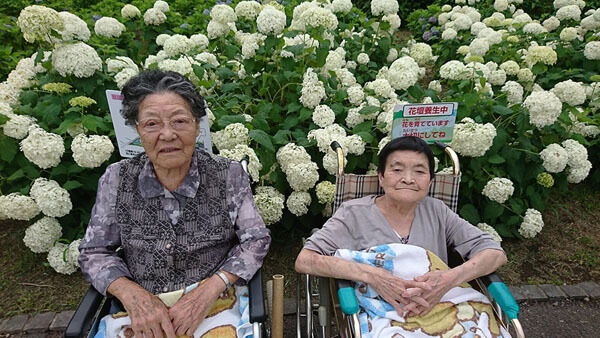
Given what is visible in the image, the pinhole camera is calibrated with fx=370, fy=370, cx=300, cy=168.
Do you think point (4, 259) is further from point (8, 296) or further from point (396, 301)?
point (396, 301)

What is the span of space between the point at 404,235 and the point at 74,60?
7.58ft

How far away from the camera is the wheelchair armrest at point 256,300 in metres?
1.40

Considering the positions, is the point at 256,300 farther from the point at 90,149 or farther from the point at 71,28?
the point at 71,28

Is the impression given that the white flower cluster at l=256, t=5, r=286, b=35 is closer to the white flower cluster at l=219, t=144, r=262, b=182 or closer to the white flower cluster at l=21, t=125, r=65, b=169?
the white flower cluster at l=219, t=144, r=262, b=182

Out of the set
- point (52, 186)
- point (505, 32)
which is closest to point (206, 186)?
point (52, 186)

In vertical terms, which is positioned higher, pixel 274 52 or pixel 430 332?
pixel 274 52

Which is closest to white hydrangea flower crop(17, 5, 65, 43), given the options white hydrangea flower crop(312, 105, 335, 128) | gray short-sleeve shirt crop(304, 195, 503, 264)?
white hydrangea flower crop(312, 105, 335, 128)

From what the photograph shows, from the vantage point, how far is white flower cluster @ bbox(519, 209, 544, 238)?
2.81 meters

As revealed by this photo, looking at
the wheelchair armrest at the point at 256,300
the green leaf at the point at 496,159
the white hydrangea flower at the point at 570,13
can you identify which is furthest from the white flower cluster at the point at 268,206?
the white hydrangea flower at the point at 570,13

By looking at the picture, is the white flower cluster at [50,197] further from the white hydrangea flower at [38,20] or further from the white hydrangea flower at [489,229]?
the white hydrangea flower at [489,229]

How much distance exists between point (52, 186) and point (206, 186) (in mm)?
1357

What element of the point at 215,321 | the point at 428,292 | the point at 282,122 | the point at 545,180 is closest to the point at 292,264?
the point at 282,122

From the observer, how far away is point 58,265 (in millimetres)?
2582

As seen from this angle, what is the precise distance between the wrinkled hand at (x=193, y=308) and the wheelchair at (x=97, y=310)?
0.16 metres
